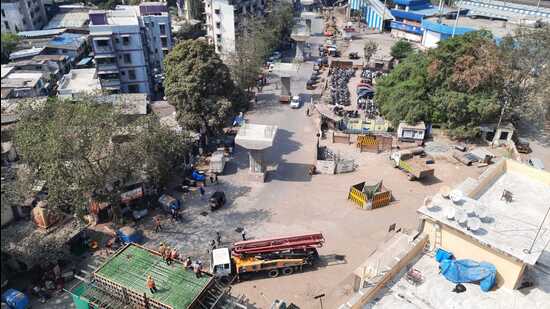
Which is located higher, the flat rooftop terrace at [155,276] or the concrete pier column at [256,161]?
the flat rooftop terrace at [155,276]

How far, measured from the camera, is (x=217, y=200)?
30844 mm

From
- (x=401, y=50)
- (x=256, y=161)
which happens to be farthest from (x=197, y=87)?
(x=401, y=50)

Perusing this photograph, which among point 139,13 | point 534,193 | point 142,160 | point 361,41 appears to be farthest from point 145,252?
point 361,41

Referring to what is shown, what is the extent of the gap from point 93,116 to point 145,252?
357 inches

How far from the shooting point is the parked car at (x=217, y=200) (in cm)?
3058

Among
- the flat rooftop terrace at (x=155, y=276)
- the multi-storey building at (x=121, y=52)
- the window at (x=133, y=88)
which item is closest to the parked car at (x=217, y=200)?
the flat rooftop terrace at (x=155, y=276)

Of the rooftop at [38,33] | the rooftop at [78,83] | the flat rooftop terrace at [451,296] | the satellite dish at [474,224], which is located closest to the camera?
the flat rooftop terrace at [451,296]

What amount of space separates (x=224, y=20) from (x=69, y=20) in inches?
1237

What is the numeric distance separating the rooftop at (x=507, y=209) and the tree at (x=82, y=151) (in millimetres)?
18301

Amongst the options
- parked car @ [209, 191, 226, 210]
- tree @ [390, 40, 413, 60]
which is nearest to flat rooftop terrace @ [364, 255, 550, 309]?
parked car @ [209, 191, 226, 210]

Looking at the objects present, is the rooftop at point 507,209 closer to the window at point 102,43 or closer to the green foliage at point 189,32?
the window at point 102,43

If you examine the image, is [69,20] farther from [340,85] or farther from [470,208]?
[470,208]

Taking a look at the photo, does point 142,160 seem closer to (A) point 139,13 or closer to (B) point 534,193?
(B) point 534,193

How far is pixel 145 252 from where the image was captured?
2127 centimetres
